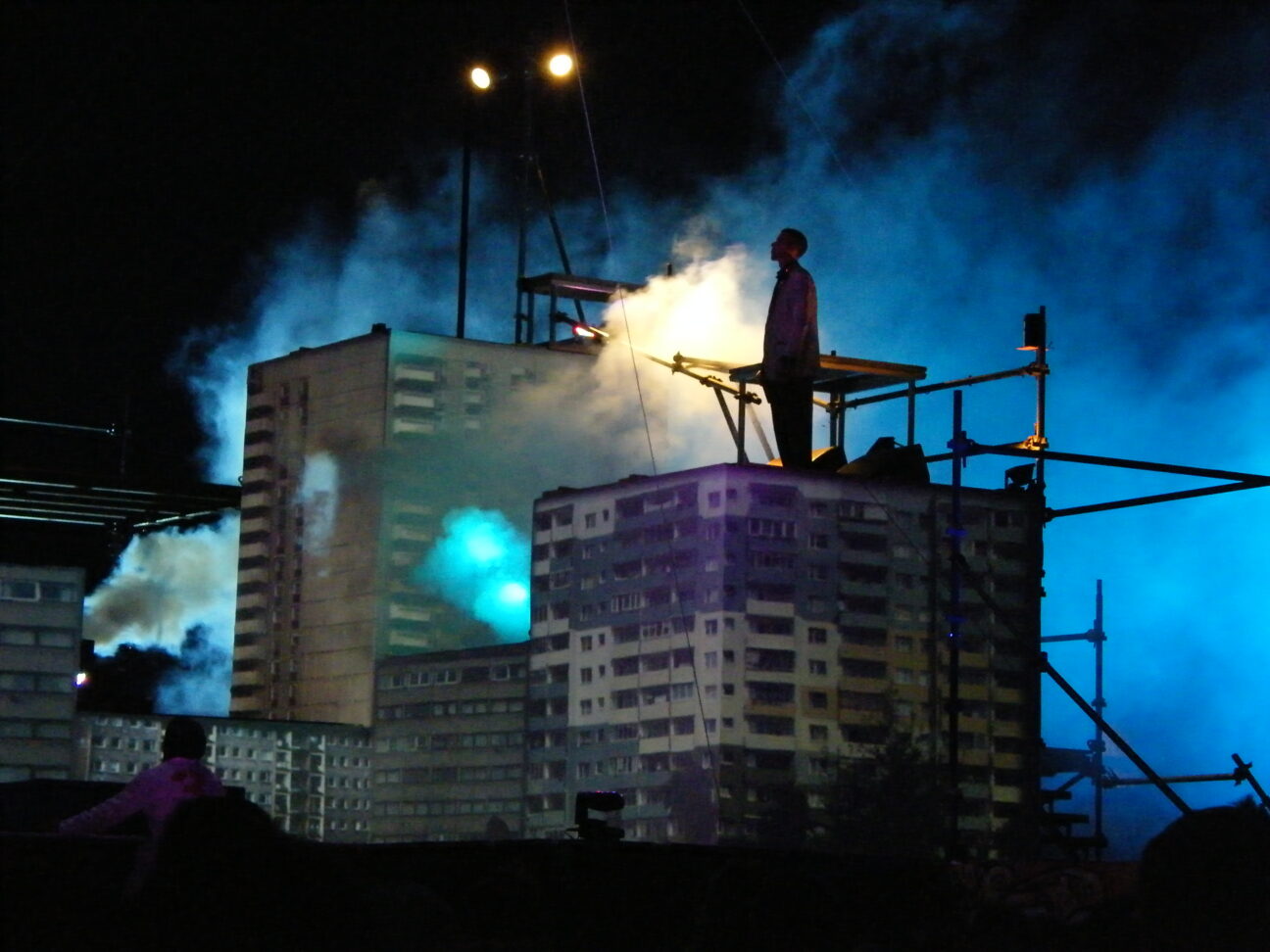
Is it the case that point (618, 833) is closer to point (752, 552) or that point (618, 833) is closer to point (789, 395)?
point (752, 552)

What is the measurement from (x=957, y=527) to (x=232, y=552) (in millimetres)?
10270

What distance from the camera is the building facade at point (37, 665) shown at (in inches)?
558

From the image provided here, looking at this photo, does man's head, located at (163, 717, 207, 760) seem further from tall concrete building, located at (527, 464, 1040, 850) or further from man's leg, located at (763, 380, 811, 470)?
man's leg, located at (763, 380, 811, 470)

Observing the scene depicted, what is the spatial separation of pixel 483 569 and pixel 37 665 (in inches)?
153

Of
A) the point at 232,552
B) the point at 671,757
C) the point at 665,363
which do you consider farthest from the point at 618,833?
the point at 232,552

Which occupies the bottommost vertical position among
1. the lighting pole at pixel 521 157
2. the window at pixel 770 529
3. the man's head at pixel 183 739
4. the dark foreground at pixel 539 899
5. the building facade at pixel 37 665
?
the dark foreground at pixel 539 899

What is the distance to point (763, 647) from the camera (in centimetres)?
1360

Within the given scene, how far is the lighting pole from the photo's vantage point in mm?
18766

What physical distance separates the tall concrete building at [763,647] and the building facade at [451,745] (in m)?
0.36

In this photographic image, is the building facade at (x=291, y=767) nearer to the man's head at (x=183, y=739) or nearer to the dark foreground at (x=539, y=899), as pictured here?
the dark foreground at (x=539, y=899)

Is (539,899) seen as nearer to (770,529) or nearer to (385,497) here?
(770,529)

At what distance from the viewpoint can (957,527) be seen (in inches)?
540

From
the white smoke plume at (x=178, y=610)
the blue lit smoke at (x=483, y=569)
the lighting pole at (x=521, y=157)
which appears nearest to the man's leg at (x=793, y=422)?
the blue lit smoke at (x=483, y=569)

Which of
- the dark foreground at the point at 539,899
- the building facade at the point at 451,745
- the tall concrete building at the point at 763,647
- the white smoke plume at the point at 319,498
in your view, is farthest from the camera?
the white smoke plume at the point at 319,498
